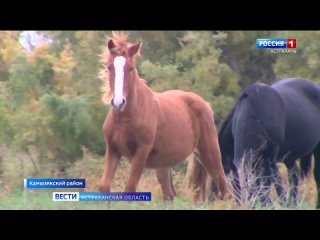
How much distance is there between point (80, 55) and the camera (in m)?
11.5

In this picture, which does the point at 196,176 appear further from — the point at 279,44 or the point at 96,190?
the point at 279,44

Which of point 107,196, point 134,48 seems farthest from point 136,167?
point 134,48

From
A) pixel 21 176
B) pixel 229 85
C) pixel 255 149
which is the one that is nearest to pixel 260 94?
pixel 255 149

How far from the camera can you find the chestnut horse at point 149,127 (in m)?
9.18

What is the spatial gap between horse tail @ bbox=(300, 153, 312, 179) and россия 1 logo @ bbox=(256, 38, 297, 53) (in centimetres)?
170

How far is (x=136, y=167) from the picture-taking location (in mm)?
9375

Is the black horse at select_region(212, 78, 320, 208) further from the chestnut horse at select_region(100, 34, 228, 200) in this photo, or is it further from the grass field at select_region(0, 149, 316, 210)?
the chestnut horse at select_region(100, 34, 228, 200)

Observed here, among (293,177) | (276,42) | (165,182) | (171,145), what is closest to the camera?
(171,145)

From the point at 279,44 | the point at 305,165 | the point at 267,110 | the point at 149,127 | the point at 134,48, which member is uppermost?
the point at 279,44

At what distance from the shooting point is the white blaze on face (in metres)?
8.88

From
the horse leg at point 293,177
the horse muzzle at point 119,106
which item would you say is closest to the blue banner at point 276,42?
the horse leg at point 293,177

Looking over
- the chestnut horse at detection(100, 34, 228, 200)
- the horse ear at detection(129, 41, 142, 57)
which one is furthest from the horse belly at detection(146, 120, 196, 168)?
the horse ear at detection(129, 41, 142, 57)

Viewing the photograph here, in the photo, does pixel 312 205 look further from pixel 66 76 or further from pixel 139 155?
pixel 66 76

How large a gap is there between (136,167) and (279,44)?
2.39 meters
